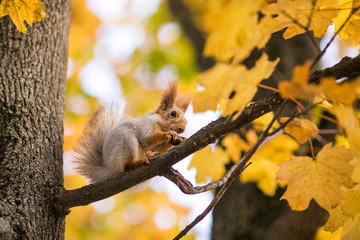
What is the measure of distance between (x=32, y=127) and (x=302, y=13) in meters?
1.50

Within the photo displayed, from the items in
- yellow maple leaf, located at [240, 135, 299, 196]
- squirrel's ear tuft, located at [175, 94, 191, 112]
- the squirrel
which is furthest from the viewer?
squirrel's ear tuft, located at [175, 94, 191, 112]

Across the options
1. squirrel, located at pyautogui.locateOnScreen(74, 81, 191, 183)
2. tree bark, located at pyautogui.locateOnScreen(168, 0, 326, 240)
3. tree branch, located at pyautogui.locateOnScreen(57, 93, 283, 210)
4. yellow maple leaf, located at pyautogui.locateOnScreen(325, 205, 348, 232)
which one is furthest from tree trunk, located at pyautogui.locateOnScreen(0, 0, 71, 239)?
tree bark, located at pyautogui.locateOnScreen(168, 0, 326, 240)

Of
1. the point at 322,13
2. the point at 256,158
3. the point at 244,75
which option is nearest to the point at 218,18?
the point at 244,75

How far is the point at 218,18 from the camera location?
4.16 ft

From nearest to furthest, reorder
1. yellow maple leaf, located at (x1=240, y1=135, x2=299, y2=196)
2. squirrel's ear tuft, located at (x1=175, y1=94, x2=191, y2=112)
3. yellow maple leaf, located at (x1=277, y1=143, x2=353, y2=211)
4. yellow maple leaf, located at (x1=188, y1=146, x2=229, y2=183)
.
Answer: yellow maple leaf, located at (x1=277, y1=143, x2=353, y2=211), yellow maple leaf, located at (x1=188, y1=146, x2=229, y2=183), yellow maple leaf, located at (x1=240, y1=135, x2=299, y2=196), squirrel's ear tuft, located at (x1=175, y1=94, x2=191, y2=112)

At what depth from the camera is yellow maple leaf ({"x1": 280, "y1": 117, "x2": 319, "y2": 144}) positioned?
1770 millimetres

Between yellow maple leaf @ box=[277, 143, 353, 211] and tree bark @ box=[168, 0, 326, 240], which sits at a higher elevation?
tree bark @ box=[168, 0, 326, 240]

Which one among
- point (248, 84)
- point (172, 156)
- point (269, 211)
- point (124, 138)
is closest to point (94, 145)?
point (124, 138)

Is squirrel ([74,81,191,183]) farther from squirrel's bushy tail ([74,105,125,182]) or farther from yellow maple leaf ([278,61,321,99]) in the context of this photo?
yellow maple leaf ([278,61,321,99])

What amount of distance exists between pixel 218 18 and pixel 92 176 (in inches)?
75.2

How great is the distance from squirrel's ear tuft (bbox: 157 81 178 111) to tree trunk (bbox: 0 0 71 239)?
2.96ft

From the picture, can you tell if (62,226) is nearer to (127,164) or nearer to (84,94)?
(127,164)

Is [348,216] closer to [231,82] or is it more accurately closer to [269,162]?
[231,82]

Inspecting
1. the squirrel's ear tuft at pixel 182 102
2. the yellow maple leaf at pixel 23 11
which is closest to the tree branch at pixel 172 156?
the yellow maple leaf at pixel 23 11
